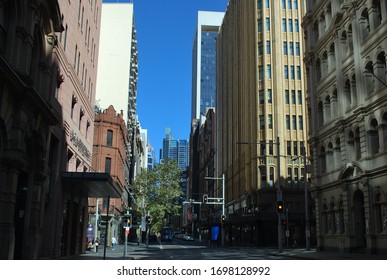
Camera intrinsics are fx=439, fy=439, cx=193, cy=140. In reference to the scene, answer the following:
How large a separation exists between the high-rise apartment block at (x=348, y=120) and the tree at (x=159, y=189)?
31.6 m

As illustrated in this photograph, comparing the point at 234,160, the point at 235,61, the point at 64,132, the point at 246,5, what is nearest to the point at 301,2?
the point at 246,5

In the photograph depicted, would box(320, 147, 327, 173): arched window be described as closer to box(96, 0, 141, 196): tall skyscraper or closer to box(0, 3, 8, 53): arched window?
box(0, 3, 8, 53): arched window

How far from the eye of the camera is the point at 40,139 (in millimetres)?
23469

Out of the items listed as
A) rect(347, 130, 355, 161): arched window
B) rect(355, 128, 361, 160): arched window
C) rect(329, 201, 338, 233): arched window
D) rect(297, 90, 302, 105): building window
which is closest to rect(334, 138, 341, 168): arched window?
rect(347, 130, 355, 161): arched window

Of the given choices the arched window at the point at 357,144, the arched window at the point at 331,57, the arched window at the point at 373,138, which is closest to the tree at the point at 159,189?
the arched window at the point at 331,57

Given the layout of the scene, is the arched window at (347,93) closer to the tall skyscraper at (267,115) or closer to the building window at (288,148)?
the tall skyscraper at (267,115)

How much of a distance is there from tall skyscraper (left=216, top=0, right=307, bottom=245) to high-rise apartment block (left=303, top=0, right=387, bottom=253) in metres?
26.1

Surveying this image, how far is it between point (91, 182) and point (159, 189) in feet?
142

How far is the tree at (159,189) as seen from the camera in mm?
73062

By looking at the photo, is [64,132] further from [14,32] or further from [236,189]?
[236,189]

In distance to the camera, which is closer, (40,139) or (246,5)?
(40,139)

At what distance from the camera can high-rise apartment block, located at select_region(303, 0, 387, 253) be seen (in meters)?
33.9

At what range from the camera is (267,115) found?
77.1 m

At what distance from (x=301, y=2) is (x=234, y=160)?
33.5 meters
